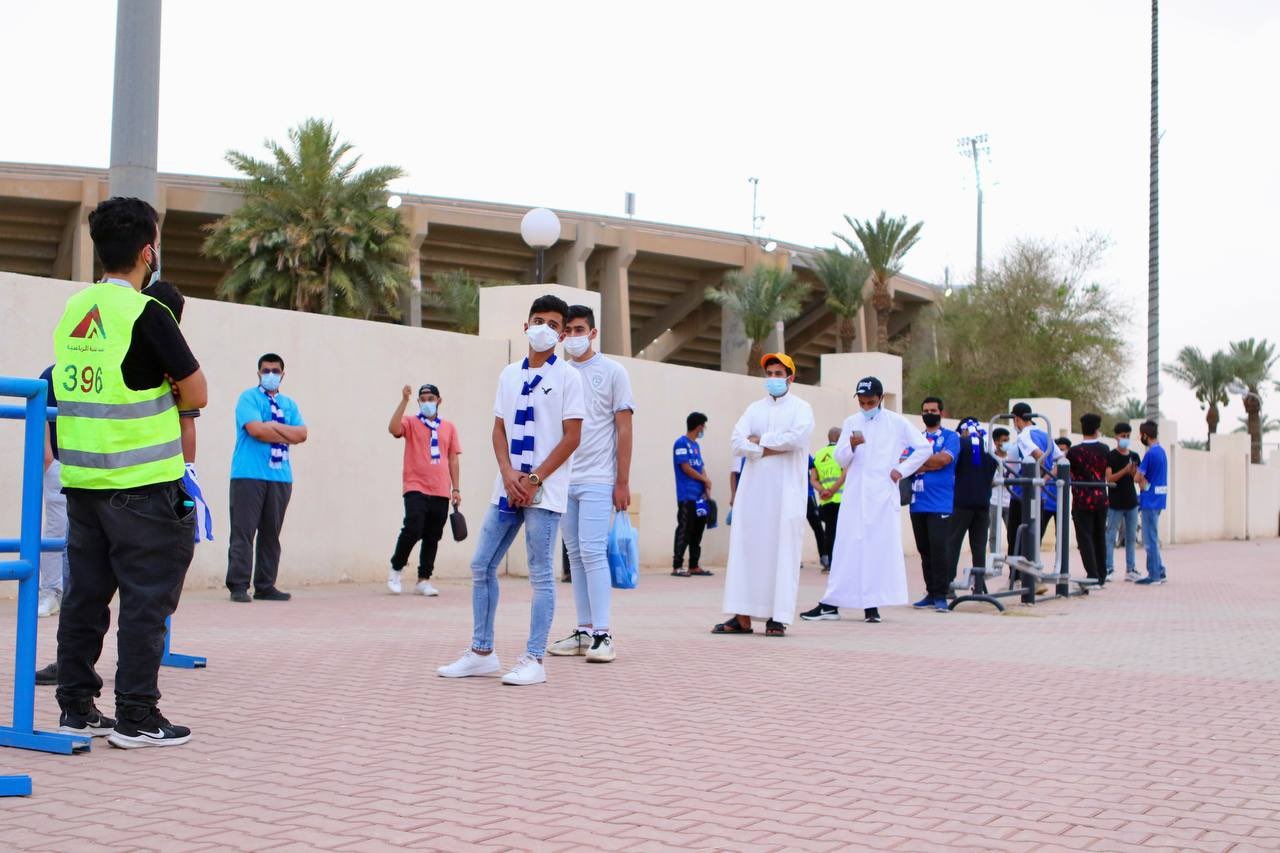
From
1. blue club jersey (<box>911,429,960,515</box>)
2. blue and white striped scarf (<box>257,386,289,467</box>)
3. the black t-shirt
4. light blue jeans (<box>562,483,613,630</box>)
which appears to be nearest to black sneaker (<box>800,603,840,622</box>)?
blue club jersey (<box>911,429,960,515</box>)

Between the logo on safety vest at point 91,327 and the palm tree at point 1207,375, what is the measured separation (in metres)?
62.6

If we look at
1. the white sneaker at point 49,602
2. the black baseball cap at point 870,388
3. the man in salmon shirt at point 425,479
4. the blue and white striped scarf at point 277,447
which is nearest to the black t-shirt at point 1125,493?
the black baseball cap at point 870,388

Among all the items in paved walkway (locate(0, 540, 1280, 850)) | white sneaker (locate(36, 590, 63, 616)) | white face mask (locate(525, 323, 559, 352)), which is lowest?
paved walkway (locate(0, 540, 1280, 850))

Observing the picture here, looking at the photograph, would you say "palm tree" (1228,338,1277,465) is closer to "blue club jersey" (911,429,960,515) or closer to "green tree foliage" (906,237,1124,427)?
"green tree foliage" (906,237,1124,427)

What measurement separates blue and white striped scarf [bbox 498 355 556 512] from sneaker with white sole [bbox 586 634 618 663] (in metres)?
1.29

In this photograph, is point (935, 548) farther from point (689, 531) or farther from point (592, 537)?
point (592, 537)

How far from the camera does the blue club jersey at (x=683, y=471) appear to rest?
55.7 feet

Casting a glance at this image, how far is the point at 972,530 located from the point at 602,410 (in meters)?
6.41

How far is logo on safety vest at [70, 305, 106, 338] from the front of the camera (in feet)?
17.3

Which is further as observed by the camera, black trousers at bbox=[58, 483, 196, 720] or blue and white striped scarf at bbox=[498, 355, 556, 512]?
blue and white striped scarf at bbox=[498, 355, 556, 512]

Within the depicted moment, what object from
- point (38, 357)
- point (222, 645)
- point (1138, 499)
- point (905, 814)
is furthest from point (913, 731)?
point (1138, 499)

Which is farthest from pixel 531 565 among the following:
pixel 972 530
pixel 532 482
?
pixel 972 530

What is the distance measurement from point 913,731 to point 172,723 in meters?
3.23

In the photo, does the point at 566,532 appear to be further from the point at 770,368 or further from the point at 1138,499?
the point at 1138,499
